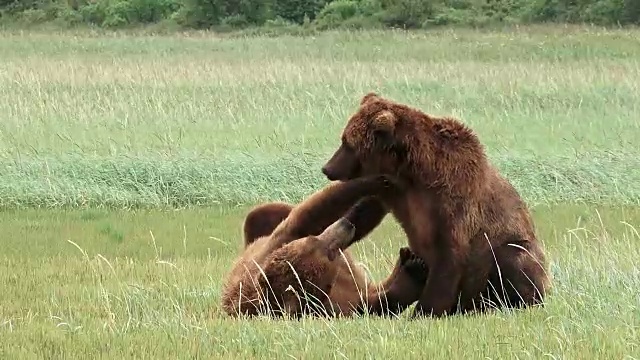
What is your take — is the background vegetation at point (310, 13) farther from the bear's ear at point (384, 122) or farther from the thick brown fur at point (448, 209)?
the bear's ear at point (384, 122)

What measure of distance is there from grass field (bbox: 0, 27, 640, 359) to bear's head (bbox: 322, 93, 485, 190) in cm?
85

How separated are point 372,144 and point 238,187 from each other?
5.89 metres

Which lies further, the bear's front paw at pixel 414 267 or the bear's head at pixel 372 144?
the bear's front paw at pixel 414 267

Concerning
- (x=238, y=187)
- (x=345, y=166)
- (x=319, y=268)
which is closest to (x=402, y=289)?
(x=319, y=268)

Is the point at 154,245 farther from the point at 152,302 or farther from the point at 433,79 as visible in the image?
the point at 433,79

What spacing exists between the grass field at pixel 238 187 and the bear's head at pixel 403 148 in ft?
2.80

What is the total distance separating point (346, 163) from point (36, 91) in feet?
45.0

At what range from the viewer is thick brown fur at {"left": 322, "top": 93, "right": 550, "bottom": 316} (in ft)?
19.4

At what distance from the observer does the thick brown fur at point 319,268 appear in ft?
20.2

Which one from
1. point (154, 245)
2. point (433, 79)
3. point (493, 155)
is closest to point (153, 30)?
point (433, 79)

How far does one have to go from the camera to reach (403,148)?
20.0 ft

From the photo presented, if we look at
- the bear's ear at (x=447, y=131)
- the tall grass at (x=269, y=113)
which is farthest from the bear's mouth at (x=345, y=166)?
the tall grass at (x=269, y=113)

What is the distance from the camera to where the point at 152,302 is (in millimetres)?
6676

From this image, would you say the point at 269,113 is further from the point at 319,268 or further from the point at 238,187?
the point at 319,268
